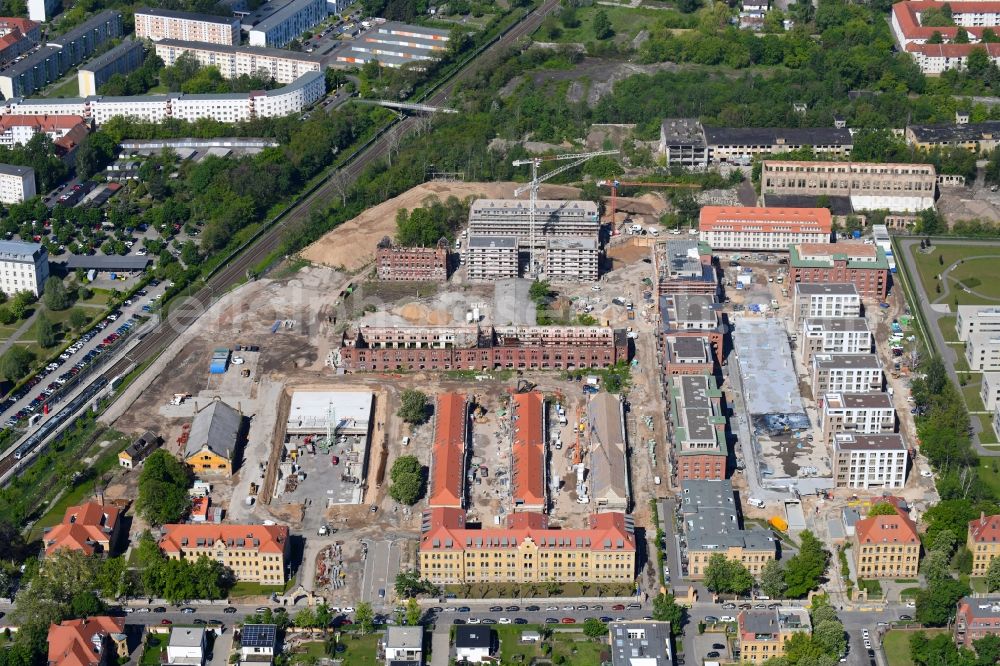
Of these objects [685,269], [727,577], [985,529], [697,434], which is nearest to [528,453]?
[697,434]

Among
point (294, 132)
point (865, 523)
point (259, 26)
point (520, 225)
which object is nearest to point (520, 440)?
point (865, 523)

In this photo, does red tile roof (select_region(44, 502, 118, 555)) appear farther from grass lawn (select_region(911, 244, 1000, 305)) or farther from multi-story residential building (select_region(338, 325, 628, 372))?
grass lawn (select_region(911, 244, 1000, 305))

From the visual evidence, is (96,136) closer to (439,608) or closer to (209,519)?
(209,519)

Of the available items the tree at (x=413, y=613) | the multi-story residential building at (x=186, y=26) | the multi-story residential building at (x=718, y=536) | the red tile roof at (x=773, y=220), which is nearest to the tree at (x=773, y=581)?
the multi-story residential building at (x=718, y=536)

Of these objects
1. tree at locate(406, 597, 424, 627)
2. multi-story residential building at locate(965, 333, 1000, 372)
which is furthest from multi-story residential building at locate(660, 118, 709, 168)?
tree at locate(406, 597, 424, 627)

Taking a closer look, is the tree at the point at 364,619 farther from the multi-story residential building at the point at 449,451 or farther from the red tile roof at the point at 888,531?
the red tile roof at the point at 888,531
